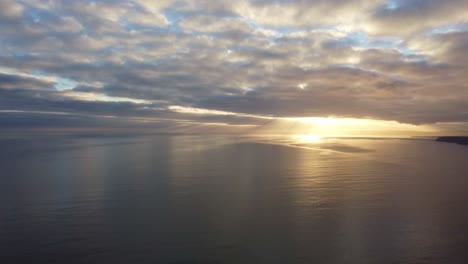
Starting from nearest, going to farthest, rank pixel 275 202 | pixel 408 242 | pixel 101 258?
1. pixel 101 258
2. pixel 408 242
3. pixel 275 202

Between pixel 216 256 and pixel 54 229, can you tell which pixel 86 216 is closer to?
pixel 54 229

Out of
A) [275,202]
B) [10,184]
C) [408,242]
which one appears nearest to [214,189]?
[275,202]

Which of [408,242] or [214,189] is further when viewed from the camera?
[214,189]

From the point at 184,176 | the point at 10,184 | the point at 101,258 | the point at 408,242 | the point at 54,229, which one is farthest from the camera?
the point at 184,176

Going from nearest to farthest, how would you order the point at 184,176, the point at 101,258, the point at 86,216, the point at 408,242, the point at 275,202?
the point at 101,258
the point at 408,242
the point at 86,216
the point at 275,202
the point at 184,176

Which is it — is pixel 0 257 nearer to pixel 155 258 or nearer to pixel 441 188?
pixel 155 258

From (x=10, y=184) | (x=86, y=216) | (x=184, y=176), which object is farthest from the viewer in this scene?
(x=184, y=176)

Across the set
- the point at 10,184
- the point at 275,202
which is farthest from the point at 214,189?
the point at 10,184

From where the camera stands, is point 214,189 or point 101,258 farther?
point 214,189
